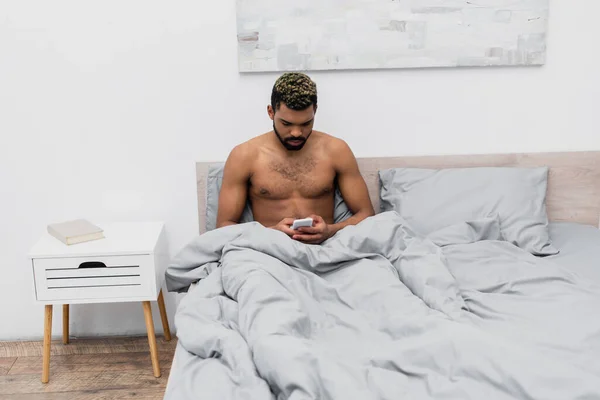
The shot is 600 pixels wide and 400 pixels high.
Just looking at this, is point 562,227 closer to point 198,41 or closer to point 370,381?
point 370,381

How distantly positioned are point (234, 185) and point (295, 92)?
0.42 metres

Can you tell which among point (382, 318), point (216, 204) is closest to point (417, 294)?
point (382, 318)

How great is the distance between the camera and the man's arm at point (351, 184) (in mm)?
2088

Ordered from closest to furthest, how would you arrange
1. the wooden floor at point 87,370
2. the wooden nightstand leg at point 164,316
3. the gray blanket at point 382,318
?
the gray blanket at point 382,318 → the wooden floor at point 87,370 → the wooden nightstand leg at point 164,316

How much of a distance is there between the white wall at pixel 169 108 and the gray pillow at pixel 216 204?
4.9 inches

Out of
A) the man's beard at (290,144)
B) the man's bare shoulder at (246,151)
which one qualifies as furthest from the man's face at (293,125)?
the man's bare shoulder at (246,151)

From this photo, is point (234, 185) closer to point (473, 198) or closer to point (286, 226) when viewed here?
point (286, 226)

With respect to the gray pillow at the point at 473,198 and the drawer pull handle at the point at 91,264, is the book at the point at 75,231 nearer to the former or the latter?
the drawer pull handle at the point at 91,264

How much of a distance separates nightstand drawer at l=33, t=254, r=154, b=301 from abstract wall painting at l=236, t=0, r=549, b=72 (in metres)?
0.85

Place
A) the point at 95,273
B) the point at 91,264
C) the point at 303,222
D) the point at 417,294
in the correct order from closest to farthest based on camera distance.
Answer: the point at 417,294, the point at 303,222, the point at 95,273, the point at 91,264

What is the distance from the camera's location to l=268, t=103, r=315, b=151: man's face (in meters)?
1.90

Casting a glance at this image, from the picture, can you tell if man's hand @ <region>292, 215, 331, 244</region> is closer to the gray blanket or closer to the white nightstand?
the gray blanket

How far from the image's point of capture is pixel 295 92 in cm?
186

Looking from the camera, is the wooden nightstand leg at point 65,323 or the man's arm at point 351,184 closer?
the man's arm at point 351,184
